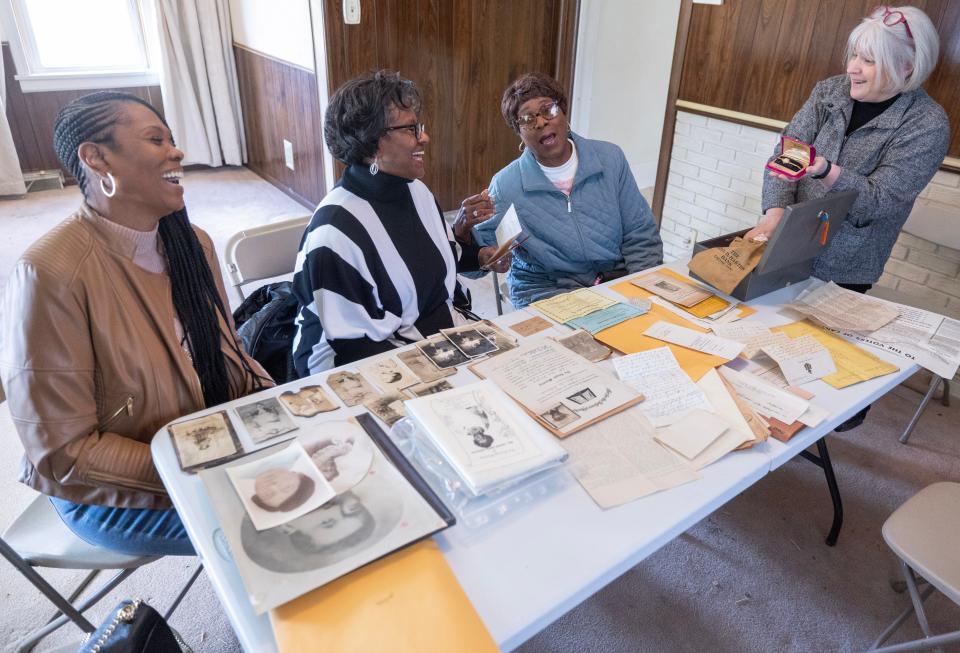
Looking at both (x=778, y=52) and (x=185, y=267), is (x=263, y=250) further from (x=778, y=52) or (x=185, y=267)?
(x=778, y=52)

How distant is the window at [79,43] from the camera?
4.22 meters

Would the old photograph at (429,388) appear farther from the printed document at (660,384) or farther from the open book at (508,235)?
the open book at (508,235)

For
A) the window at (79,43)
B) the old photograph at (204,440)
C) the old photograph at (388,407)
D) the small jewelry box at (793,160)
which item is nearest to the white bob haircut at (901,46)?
the small jewelry box at (793,160)

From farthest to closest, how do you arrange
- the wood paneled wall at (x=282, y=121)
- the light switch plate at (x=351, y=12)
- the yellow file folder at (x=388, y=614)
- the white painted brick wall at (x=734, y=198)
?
1. the wood paneled wall at (x=282, y=121)
2. the light switch plate at (x=351, y=12)
3. the white painted brick wall at (x=734, y=198)
4. the yellow file folder at (x=388, y=614)

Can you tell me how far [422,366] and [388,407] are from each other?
0.16 m

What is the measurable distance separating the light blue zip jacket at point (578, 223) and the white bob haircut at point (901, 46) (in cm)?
73

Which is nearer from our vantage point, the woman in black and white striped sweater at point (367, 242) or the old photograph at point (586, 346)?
the old photograph at point (586, 346)

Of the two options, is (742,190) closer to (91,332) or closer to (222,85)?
(91,332)

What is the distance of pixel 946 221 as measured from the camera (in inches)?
85.6

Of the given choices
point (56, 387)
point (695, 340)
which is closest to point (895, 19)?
point (695, 340)

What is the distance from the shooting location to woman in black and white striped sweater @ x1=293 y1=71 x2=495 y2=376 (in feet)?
4.81

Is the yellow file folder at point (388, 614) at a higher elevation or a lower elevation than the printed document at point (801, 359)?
lower

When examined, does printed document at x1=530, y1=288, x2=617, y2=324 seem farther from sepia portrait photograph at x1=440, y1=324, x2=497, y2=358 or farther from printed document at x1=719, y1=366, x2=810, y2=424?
printed document at x1=719, y1=366, x2=810, y2=424

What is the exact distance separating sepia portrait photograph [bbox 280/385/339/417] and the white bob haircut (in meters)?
1.69
